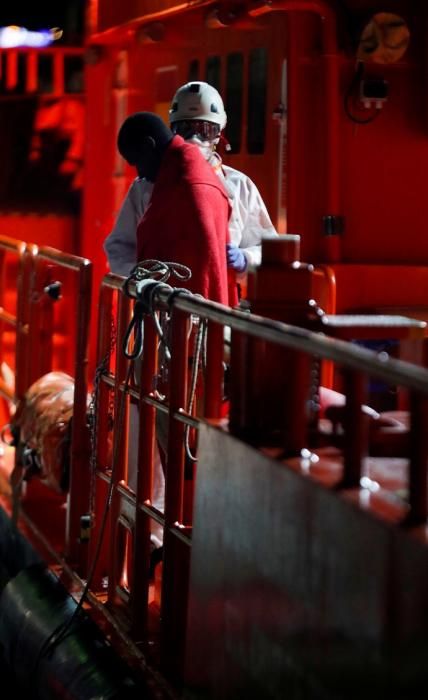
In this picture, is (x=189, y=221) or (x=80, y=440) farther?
(x=80, y=440)

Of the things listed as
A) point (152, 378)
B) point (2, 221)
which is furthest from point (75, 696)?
point (2, 221)

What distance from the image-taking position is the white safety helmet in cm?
491

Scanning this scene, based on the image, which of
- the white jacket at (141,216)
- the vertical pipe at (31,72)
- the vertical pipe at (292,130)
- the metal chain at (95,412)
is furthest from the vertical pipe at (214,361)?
the vertical pipe at (31,72)

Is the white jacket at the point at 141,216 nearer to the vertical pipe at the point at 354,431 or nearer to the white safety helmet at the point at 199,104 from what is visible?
the white safety helmet at the point at 199,104

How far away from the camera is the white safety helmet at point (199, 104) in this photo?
4.91m

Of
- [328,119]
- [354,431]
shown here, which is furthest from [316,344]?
[328,119]

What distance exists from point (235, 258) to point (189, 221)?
0.27m

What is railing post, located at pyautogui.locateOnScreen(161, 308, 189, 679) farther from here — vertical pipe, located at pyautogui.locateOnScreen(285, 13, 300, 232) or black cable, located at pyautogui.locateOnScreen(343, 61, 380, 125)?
black cable, located at pyautogui.locateOnScreen(343, 61, 380, 125)

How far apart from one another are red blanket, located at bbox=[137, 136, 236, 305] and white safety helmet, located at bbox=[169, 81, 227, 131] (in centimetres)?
33

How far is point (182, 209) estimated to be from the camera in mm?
4539

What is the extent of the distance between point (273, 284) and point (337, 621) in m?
1.04

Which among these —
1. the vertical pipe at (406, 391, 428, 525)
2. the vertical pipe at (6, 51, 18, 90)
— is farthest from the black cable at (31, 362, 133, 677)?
the vertical pipe at (6, 51, 18, 90)

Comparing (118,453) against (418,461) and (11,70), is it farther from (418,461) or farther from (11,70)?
(11,70)

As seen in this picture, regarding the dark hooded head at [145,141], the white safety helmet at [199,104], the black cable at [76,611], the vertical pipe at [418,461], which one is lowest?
the black cable at [76,611]
